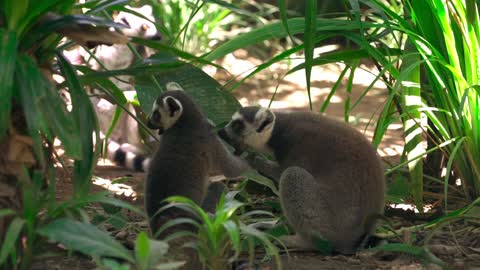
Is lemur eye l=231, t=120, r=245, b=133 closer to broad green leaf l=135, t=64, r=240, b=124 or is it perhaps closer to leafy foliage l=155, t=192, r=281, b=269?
broad green leaf l=135, t=64, r=240, b=124

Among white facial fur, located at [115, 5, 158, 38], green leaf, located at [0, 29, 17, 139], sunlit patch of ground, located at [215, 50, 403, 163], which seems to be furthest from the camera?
sunlit patch of ground, located at [215, 50, 403, 163]

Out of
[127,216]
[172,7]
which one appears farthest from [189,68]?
[172,7]

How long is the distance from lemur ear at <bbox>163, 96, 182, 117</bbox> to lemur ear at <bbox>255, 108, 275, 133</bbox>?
1.46 feet

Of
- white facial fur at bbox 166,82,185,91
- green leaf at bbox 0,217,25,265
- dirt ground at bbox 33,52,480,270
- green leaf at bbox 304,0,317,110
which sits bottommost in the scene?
dirt ground at bbox 33,52,480,270

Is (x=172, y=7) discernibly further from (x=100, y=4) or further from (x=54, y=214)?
(x=54, y=214)

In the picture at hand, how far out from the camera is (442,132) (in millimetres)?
4934

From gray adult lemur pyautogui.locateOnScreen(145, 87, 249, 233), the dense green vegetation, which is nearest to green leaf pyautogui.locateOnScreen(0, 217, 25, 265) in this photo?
the dense green vegetation

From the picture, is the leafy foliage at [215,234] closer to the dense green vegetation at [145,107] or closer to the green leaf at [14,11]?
the dense green vegetation at [145,107]

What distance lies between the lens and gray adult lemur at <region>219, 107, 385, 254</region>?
4.27m

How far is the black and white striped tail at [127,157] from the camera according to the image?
6.89 metres

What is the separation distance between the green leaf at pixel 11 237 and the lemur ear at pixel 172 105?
1363 millimetres

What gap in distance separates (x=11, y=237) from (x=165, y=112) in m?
1.51

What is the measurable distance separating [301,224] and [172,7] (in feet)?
17.4

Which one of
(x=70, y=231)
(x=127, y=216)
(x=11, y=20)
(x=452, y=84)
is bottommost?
(x=127, y=216)
